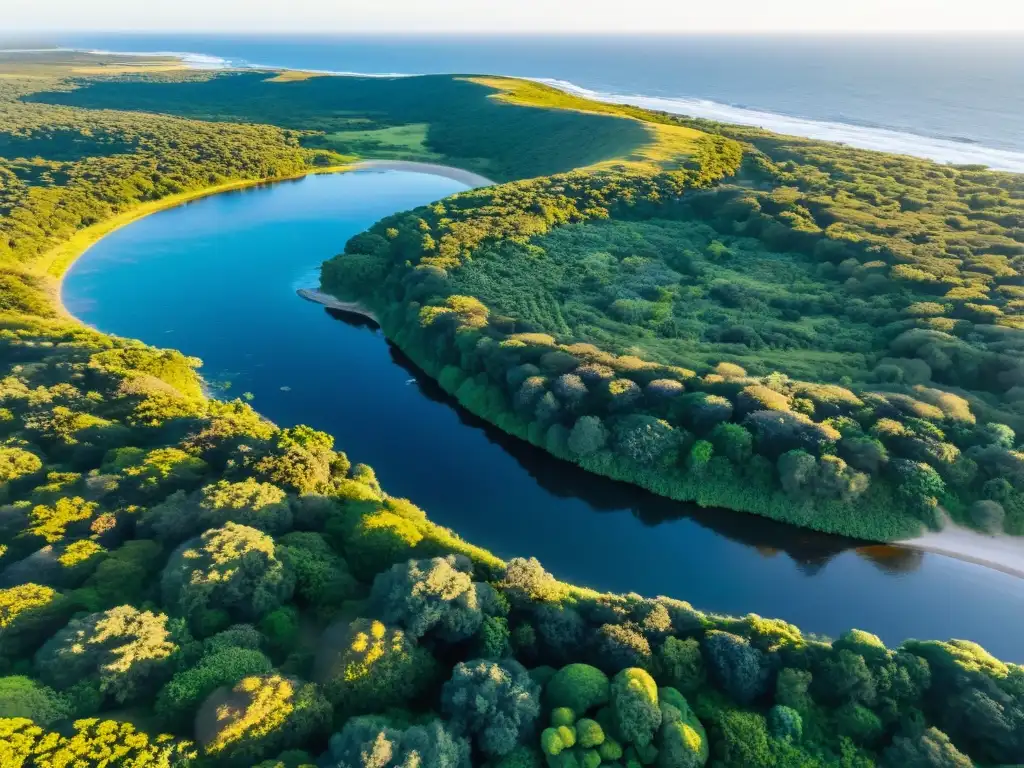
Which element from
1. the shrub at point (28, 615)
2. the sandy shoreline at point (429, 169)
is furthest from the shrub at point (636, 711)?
the sandy shoreline at point (429, 169)

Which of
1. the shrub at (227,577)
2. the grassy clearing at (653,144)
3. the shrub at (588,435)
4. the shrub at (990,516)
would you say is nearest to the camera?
the shrub at (227,577)

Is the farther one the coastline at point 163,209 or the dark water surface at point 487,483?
the coastline at point 163,209

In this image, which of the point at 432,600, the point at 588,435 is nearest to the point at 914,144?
the point at 588,435

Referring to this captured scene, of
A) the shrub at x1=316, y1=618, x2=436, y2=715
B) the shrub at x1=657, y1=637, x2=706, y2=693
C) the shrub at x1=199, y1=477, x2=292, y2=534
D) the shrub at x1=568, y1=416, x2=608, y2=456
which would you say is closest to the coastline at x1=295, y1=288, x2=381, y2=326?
the shrub at x1=568, y1=416, x2=608, y2=456

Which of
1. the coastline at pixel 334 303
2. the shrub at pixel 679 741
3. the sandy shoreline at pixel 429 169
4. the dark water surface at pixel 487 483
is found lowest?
the dark water surface at pixel 487 483

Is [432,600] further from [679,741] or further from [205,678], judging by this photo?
[679,741]

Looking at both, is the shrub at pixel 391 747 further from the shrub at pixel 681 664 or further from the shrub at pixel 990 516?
the shrub at pixel 990 516
